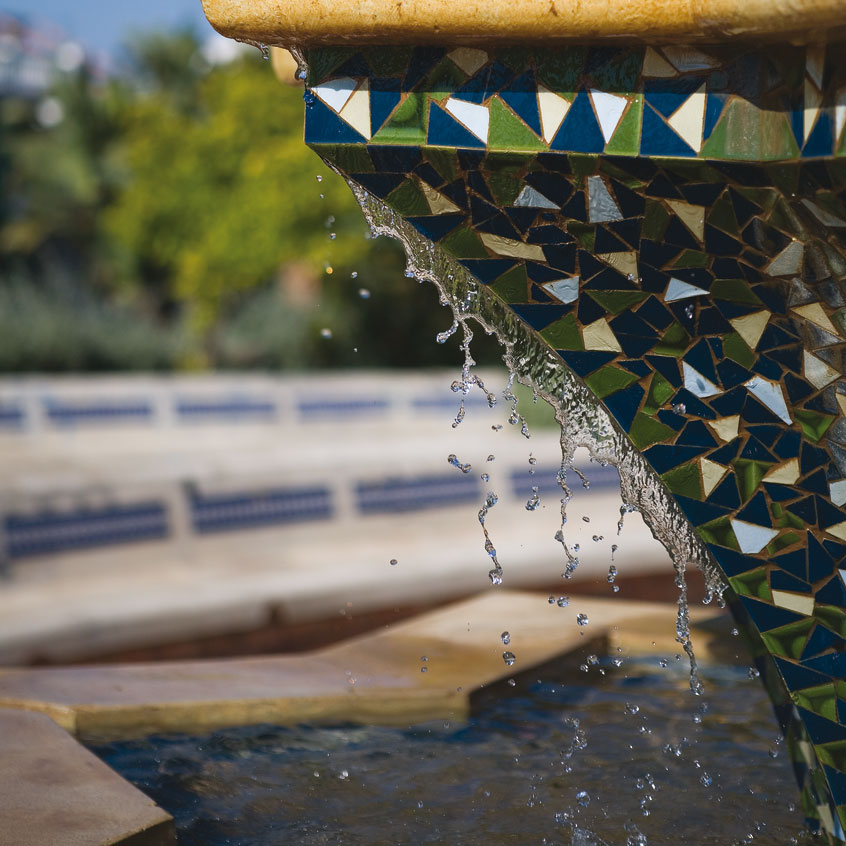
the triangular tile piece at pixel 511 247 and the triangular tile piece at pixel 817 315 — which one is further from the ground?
the triangular tile piece at pixel 511 247

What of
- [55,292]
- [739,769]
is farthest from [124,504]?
[55,292]

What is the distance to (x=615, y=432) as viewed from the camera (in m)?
1.73

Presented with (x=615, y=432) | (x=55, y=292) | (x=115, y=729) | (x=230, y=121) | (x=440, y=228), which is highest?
(x=230, y=121)

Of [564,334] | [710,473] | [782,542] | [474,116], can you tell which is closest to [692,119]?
[474,116]

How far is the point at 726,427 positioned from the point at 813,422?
119mm

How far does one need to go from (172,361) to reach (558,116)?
490 inches

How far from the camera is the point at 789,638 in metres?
1.66

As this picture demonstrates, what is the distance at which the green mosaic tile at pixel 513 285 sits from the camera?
1565mm

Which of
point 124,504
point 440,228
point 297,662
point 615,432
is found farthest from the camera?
point 124,504

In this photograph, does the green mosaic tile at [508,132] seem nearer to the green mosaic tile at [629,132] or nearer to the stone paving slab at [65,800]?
the green mosaic tile at [629,132]

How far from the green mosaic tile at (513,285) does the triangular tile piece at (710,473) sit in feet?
1.18

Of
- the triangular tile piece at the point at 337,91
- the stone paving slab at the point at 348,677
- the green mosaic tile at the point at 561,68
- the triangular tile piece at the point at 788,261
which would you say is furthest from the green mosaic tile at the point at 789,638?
the stone paving slab at the point at 348,677

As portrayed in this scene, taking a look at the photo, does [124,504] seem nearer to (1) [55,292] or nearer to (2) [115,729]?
(2) [115,729]

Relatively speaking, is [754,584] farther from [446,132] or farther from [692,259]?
[446,132]
